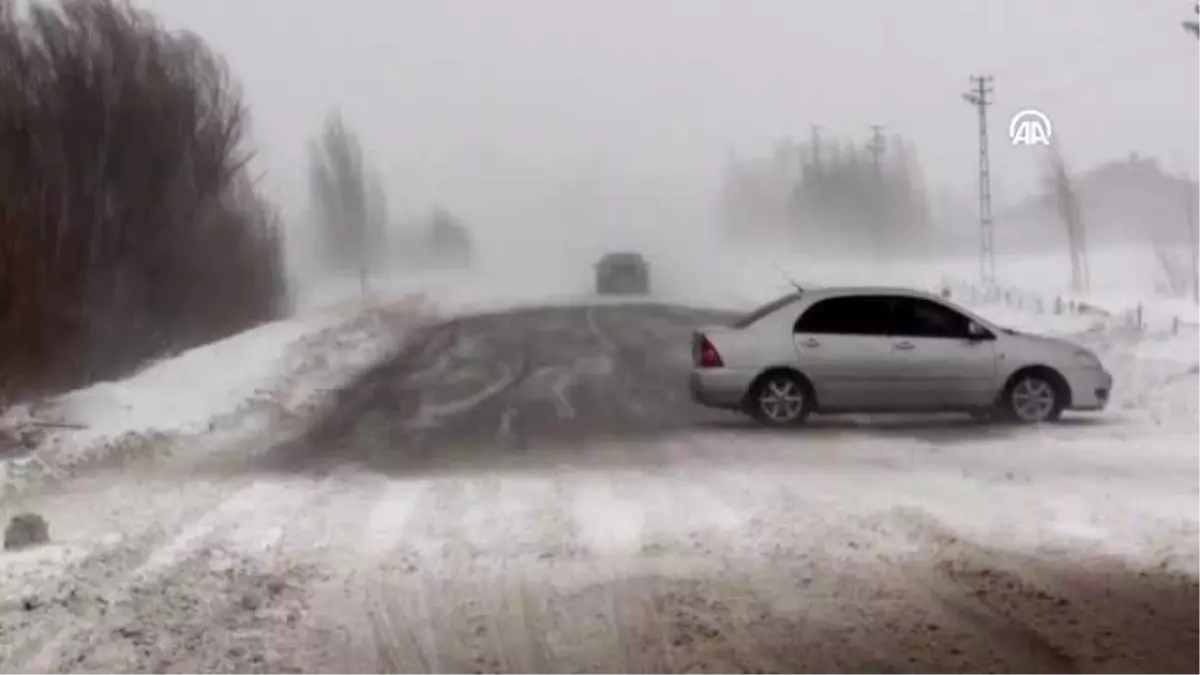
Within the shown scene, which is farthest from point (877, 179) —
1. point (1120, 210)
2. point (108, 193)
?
point (108, 193)

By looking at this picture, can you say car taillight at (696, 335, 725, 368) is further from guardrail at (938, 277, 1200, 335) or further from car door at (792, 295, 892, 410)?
guardrail at (938, 277, 1200, 335)

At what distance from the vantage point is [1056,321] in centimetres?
2891

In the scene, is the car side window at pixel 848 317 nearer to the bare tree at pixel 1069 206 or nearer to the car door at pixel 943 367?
the car door at pixel 943 367

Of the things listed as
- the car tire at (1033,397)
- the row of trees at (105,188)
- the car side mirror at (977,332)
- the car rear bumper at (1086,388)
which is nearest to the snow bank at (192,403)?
the row of trees at (105,188)

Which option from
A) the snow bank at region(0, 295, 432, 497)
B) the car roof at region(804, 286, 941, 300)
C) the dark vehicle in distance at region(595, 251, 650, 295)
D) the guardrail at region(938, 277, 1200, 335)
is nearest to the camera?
the snow bank at region(0, 295, 432, 497)

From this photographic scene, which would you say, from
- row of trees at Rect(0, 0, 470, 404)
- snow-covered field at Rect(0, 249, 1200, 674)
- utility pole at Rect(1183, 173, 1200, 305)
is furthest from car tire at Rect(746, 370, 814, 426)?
utility pole at Rect(1183, 173, 1200, 305)

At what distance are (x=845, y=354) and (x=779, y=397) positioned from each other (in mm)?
884

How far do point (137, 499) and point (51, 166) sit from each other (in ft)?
37.4

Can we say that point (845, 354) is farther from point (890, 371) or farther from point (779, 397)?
point (779, 397)

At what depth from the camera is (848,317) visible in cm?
1714

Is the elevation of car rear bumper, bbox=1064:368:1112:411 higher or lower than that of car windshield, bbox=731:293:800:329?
lower

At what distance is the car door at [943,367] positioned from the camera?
16.8 meters

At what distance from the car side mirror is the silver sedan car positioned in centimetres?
1

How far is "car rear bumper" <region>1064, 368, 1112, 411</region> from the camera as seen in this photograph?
16.8 metres
